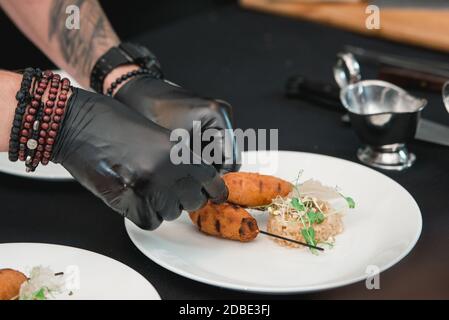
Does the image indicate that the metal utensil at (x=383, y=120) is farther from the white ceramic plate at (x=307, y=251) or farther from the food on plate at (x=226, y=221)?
the food on plate at (x=226, y=221)

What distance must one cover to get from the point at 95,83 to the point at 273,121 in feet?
1.22

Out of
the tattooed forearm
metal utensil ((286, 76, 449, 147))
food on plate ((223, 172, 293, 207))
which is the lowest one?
food on plate ((223, 172, 293, 207))

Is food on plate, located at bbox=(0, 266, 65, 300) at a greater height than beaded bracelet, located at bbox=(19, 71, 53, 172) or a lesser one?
lesser

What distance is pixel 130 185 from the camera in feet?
3.02

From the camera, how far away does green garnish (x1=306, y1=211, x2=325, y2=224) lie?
3.24 ft

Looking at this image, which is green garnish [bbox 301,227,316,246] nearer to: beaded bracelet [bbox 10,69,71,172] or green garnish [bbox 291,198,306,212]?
→ green garnish [bbox 291,198,306,212]

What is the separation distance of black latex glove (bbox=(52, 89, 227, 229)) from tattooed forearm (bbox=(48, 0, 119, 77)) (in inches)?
16.7

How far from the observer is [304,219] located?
99 centimetres

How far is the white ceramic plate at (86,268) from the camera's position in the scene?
831mm

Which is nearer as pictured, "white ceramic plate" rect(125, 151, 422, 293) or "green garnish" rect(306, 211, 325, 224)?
"white ceramic plate" rect(125, 151, 422, 293)

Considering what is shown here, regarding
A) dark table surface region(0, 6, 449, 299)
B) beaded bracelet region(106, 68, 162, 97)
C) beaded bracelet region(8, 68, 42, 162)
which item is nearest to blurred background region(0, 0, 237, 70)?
dark table surface region(0, 6, 449, 299)

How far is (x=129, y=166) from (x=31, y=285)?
201 millimetres
